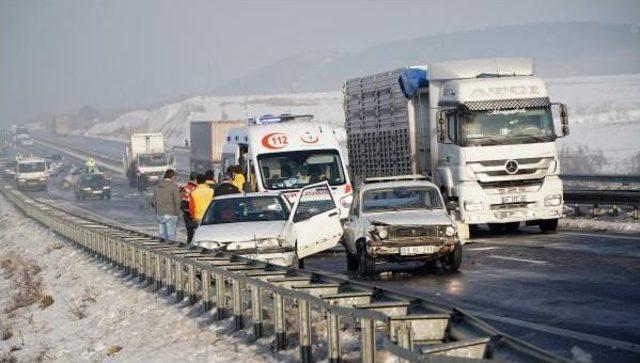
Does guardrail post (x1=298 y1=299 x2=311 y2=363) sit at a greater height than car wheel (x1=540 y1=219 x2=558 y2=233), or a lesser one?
greater

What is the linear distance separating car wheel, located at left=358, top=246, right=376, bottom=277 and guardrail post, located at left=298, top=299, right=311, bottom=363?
7501mm

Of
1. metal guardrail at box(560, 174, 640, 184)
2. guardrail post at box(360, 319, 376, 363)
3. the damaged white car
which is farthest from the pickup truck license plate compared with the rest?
metal guardrail at box(560, 174, 640, 184)

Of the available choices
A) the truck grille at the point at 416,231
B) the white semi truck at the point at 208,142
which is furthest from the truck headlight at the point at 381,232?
the white semi truck at the point at 208,142

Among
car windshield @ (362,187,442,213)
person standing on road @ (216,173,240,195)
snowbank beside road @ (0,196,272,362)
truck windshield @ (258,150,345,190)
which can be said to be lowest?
snowbank beside road @ (0,196,272,362)

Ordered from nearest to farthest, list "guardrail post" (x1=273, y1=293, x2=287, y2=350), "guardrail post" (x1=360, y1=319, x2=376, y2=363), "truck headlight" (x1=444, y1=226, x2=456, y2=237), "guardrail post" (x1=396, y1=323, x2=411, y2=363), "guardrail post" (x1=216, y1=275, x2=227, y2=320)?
"guardrail post" (x1=396, y1=323, x2=411, y2=363)
"guardrail post" (x1=360, y1=319, x2=376, y2=363)
"guardrail post" (x1=273, y1=293, x2=287, y2=350)
"guardrail post" (x1=216, y1=275, x2=227, y2=320)
"truck headlight" (x1=444, y1=226, x2=456, y2=237)

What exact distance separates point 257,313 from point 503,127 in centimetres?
1304

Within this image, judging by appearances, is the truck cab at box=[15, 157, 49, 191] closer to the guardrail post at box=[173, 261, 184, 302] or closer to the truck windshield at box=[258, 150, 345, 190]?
the truck windshield at box=[258, 150, 345, 190]

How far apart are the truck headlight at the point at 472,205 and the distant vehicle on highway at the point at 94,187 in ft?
132

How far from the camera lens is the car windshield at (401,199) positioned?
726 inches

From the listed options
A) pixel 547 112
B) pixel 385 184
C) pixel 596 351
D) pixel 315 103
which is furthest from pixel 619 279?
pixel 315 103

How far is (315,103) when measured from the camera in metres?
188

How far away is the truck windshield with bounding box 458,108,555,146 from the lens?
76.6 ft

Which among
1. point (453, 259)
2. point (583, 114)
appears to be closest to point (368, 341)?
point (453, 259)

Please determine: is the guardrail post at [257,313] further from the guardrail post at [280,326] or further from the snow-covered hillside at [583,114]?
the snow-covered hillside at [583,114]
